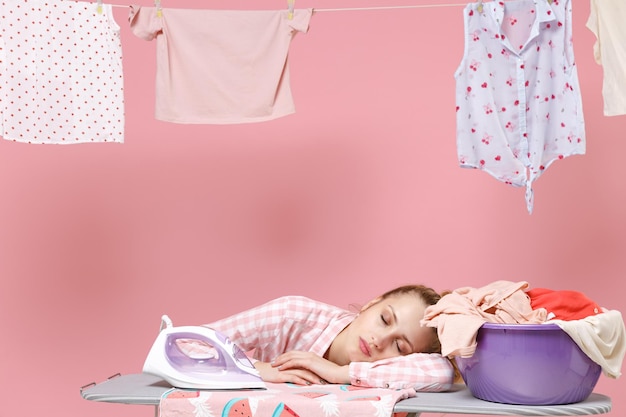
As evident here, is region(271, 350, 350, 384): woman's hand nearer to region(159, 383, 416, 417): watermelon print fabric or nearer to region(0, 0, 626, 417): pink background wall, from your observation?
region(159, 383, 416, 417): watermelon print fabric

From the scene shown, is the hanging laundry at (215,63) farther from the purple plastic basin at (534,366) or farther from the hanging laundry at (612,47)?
the purple plastic basin at (534,366)

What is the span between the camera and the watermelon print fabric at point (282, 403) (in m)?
2.37

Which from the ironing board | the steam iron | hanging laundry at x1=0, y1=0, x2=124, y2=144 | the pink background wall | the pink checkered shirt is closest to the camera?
the ironing board

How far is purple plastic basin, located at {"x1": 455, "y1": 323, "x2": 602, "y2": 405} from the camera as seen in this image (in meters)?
2.37

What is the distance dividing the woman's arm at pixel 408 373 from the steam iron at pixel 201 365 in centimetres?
31

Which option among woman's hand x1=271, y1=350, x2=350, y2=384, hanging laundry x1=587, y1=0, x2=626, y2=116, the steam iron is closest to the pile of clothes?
woman's hand x1=271, y1=350, x2=350, y2=384

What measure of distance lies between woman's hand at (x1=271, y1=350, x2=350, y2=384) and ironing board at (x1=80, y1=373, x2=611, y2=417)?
0.86 feet

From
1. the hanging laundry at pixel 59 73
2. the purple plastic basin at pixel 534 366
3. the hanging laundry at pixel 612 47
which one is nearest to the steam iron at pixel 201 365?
the purple plastic basin at pixel 534 366

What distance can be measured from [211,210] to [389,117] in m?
0.89

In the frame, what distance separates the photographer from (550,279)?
3.73 m

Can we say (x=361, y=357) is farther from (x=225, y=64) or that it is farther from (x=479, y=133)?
(x=225, y=64)

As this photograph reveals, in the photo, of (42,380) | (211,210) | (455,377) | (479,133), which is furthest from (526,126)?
(42,380)

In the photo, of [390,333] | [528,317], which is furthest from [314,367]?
[528,317]

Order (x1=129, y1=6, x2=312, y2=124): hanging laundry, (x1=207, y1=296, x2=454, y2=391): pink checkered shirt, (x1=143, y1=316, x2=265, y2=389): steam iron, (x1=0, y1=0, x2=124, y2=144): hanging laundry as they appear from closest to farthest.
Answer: (x1=143, y1=316, x2=265, y2=389): steam iron
(x1=207, y1=296, x2=454, y2=391): pink checkered shirt
(x1=0, y1=0, x2=124, y2=144): hanging laundry
(x1=129, y1=6, x2=312, y2=124): hanging laundry
